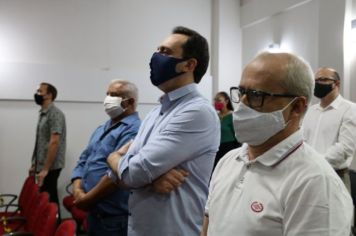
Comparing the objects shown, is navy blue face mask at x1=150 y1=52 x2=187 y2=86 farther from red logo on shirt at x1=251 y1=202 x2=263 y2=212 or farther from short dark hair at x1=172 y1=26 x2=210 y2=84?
red logo on shirt at x1=251 y1=202 x2=263 y2=212

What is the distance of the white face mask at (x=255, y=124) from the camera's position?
1.06m

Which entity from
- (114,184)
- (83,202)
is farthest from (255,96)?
(83,202)

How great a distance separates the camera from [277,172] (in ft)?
3.37

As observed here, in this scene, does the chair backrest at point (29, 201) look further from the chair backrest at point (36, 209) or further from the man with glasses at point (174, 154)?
the man with glasses at point (174, 154)

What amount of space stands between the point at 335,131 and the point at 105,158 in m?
2.02

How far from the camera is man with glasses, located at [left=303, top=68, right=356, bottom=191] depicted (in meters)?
3.02

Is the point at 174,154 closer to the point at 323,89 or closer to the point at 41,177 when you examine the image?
the point at 323,89

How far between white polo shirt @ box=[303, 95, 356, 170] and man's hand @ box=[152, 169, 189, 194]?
1.96 metres

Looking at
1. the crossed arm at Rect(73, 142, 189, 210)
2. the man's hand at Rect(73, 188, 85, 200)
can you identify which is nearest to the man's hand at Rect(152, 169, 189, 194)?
the crossed arm at Rect(73, 142, 189, 210)

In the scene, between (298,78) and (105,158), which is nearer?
(298,78)

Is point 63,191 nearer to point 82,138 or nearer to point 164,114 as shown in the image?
point 82,138

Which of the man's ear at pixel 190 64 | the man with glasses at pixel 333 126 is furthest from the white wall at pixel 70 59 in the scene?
the man's ear at pixel 190 64

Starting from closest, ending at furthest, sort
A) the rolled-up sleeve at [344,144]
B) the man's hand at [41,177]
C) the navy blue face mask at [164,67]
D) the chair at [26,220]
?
1. the navy blue face mask at [164,67]
2. the chair at [26,220]
3. the rolled-up sleeve at [344,144]
4. the man's hand at [41,177]

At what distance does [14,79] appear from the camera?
475 centimetres
